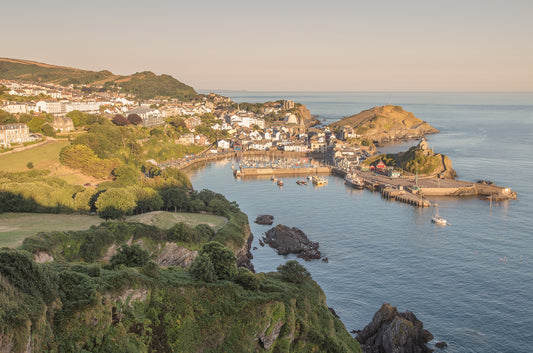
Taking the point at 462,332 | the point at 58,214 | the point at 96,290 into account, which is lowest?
the point at 462,332

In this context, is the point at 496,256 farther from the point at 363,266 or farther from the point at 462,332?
the point at 462,332

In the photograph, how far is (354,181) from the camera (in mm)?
65125

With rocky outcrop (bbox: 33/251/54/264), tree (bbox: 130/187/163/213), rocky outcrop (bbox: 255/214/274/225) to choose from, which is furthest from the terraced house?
rocky outcrop (bbox: 33/251/54/264)

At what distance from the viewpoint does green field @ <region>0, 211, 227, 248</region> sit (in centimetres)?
2552

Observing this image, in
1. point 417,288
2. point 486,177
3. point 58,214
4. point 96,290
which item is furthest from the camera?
point 486,177

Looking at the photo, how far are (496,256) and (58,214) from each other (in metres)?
35.0

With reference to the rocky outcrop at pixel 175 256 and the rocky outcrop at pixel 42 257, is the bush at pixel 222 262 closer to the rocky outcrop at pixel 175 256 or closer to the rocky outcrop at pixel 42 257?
the rocky outcrop at pixel 42 257

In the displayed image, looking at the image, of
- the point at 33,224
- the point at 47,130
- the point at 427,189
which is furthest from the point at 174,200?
the point at 427,189

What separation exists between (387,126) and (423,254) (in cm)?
9813

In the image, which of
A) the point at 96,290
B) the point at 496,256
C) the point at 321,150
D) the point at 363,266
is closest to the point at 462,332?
the point at 363,266

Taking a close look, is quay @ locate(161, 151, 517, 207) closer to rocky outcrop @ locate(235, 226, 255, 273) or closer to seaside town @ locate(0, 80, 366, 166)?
seaside town @ locate(0, 80, 366, 166)

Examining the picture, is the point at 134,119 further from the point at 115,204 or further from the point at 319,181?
the point at 115,204

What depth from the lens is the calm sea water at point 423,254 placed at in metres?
25.7

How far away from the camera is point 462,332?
24.2 m
